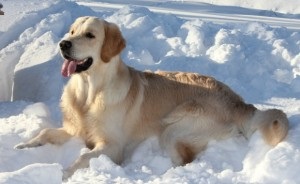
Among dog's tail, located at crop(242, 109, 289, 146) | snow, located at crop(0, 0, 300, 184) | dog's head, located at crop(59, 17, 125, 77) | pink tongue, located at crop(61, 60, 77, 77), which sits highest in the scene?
dog's head, located at crop(59, 17, 125, 77)

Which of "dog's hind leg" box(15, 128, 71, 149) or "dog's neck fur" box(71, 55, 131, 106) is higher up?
"dog's neck fur" box(71, 55, 131, 106)

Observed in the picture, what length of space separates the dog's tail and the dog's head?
4.50ft

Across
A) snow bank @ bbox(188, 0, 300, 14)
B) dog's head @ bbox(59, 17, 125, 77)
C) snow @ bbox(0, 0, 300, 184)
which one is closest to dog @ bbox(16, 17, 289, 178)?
dog's head @ bbox(59, 17, 125, 77)

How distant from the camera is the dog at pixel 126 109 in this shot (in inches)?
185

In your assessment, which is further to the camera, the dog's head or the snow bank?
the snow bank

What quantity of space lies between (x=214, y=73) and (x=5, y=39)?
3369mm

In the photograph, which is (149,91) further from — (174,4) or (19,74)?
(174,4)

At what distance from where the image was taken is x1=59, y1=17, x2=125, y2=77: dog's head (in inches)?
182

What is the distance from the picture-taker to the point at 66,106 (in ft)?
16.5

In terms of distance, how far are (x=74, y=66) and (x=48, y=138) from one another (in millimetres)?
705

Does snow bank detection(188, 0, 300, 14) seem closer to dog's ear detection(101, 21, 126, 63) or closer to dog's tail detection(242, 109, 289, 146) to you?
dog's tail detection(242, 109, 289, 146)

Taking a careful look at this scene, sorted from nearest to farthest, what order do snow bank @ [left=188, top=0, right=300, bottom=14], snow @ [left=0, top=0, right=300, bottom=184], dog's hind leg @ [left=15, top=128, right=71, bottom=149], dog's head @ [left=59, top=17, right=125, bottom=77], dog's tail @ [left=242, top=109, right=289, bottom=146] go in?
snow @ [left=0, top=0, right=300, bottom=184]
dog's tail @ [left=242, top=109, right=289, bottom=146]
dog's head @ [left=59, top=17, right=125, bottom=77]
dog's hind leg @ [left=15, top=128, right=71, bottom=149]
snow bank @ [left=188, top=0, right=300, bottom=14]

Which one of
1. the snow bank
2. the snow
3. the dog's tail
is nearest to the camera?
the snow

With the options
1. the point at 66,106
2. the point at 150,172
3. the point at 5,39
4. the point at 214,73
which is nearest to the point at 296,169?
the point at 150,172
